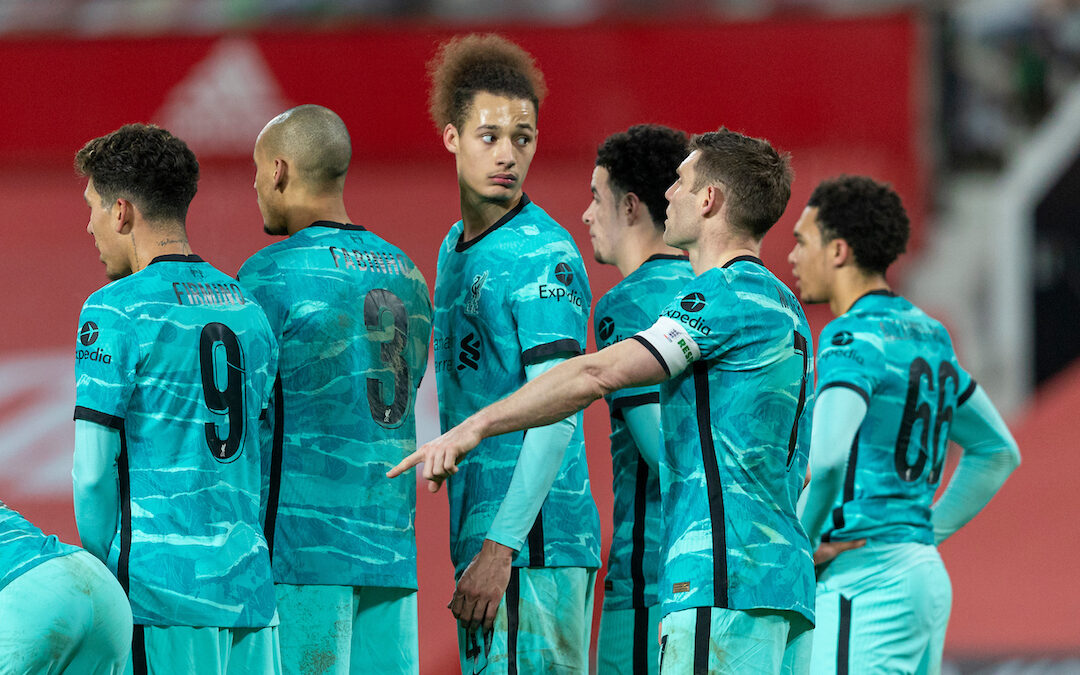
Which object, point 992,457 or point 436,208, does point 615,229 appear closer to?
point 992,457

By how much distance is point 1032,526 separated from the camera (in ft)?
28.0

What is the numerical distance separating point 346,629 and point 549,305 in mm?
914

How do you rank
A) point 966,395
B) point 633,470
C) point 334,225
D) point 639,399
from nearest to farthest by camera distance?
point 334,225
point 639,399
point 633,470
point 966,395

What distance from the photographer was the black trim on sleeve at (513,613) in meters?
3.18

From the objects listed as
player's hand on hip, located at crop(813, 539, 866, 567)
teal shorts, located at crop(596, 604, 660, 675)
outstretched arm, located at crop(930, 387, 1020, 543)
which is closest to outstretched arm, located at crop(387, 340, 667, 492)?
teal shorts, located at crop(596, 604, 660, 675)

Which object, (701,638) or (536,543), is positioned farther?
(536,543)

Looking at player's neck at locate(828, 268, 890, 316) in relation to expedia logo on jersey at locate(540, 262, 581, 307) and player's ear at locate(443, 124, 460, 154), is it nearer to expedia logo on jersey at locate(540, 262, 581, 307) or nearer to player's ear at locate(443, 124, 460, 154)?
expedia logo on jersey at locate(540, 262, 581, 307)

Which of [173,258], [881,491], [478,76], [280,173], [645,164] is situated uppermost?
[478,76]

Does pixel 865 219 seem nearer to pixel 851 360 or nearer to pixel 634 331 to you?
pixel 851 360

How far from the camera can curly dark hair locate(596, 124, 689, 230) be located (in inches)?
150

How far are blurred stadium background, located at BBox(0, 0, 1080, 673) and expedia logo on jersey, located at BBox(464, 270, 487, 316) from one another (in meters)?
5.95

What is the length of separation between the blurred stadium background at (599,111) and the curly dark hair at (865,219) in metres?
4.92

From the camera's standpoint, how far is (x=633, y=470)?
3.58 m

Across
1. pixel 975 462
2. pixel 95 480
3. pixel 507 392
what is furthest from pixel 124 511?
pixel 975 462
